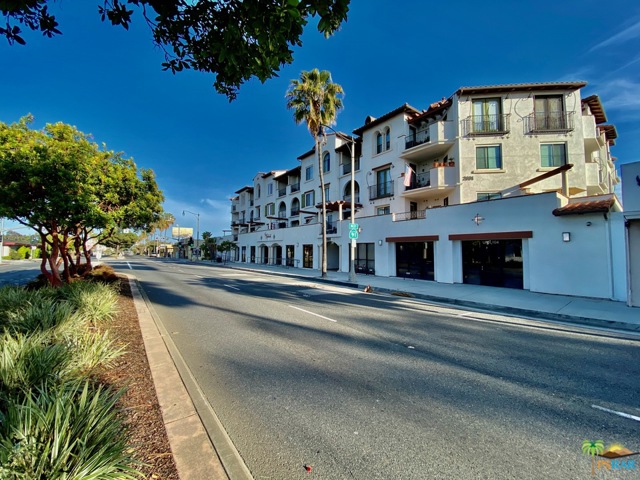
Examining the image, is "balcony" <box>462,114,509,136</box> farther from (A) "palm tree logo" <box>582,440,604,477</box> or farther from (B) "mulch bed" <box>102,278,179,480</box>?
(B) "mulch bed" <box>102,278,179,480</box>

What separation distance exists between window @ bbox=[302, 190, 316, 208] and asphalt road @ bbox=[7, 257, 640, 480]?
2788 cm

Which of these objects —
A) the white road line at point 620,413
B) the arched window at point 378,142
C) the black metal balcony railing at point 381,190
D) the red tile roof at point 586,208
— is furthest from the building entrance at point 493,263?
the arched window at point 378,142

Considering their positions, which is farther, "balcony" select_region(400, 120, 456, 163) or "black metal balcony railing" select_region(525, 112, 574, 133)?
"balcony" select_region(400, 120, 456, 163)

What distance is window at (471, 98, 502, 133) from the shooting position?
20.3 m

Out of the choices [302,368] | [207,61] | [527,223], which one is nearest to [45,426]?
[302,368]

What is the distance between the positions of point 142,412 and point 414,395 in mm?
3321

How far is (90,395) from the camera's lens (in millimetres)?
2957

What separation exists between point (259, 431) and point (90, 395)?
178 cm

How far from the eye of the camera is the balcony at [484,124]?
788 inches

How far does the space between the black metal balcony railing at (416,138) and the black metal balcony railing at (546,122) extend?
661 centimetres

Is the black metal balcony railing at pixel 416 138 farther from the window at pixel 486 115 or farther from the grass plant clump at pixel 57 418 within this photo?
the grass plant clump at pixel 57 418

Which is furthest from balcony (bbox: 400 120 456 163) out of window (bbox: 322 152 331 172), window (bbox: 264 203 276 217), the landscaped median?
window (bbox: 264 203 276 217)

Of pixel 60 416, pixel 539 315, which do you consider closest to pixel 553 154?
pixel 539 315

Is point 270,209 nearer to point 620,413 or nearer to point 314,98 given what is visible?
point 314,98
